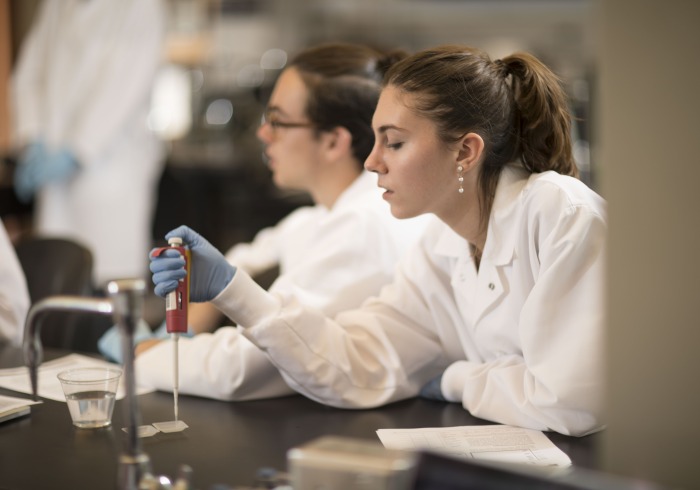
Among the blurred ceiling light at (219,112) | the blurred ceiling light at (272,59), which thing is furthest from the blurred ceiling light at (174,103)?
the blurred ceiling light at (272,59)

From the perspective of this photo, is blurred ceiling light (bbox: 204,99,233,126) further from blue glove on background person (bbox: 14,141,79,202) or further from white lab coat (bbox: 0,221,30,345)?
white lab coat (bbox: 0,221,30,345)

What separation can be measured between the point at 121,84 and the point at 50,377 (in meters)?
2.20

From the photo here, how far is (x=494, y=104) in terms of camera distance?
4.48 feet

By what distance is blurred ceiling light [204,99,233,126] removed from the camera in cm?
582

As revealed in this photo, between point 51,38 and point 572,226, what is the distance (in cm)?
293

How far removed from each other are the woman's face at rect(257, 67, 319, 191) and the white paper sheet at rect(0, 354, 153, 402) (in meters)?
0.55

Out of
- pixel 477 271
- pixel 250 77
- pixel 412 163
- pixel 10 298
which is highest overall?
pixel 250 77

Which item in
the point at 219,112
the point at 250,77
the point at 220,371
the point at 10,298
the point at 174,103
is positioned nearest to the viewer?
the point at 220,371

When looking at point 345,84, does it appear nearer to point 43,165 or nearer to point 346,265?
point 346,265

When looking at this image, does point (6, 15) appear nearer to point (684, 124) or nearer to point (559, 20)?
point (684, 124)

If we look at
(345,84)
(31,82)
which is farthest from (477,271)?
(31,82)

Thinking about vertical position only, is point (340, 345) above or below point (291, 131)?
below

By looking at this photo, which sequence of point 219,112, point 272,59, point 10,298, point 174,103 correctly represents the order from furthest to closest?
1. point 272,59
2. point 174,103
3. point 219,112
4. point 10,298

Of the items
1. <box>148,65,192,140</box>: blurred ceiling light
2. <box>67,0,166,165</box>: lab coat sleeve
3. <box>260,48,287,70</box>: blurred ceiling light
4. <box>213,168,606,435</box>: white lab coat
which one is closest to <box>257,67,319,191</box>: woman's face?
<box>213,168,606,435</box>: white lab coat
